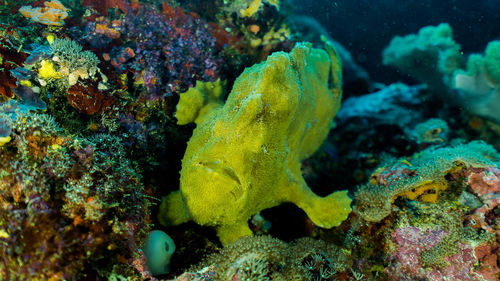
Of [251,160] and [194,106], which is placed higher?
[251,160]

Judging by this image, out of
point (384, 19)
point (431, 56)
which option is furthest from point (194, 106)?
point (384, 19)

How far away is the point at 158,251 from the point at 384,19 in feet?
47.0

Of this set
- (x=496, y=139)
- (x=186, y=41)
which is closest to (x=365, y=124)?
(x=496, y=139)

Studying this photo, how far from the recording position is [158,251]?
2941 mm

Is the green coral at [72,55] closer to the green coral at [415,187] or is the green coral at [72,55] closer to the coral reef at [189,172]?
the coral reef at [189,172]

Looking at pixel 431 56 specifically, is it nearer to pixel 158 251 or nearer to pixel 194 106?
pixel 194 106

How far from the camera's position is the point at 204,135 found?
3.15 metres

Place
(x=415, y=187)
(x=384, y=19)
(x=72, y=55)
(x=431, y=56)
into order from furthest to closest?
1. (x=384, y=19)
2. (x=431, y=56)
3. (x=415, y=187)
4. (x=72, y=55)

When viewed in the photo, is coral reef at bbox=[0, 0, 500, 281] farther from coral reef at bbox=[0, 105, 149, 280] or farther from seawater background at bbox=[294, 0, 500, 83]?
seawater background at bbox=[294, 0, 500, 83]

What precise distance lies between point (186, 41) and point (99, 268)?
3723 millimetres

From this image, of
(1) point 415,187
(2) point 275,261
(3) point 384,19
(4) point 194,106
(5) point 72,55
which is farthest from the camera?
(3) point 384,19

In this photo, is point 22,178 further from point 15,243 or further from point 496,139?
point 496,139

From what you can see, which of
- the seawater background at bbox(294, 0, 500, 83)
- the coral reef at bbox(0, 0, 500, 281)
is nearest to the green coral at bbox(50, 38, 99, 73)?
the coral reef at bbox(0, 0, 500, 281)

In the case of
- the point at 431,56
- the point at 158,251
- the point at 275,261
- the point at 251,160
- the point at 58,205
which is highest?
the point at 431,56
